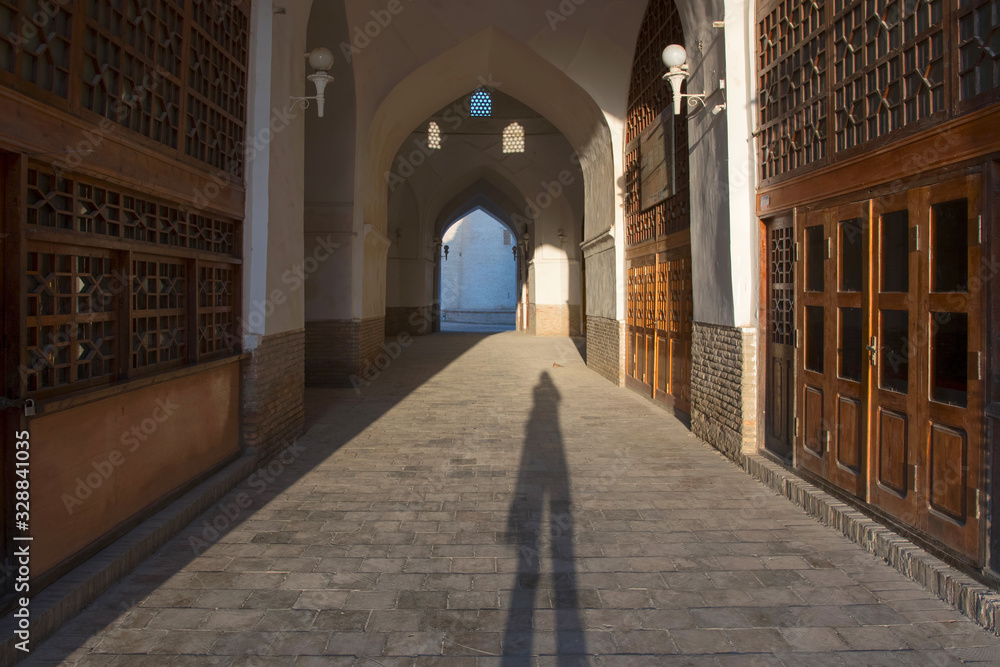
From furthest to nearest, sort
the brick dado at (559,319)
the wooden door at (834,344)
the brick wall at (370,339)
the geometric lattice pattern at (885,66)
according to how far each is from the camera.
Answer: the brick dado at (559,319), the brick wall at (370,339), the wooden door at (834,344), the geometric lattice pattern at (885,66)

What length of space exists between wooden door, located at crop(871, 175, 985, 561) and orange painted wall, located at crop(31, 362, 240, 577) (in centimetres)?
404

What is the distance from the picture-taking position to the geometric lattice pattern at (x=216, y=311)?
4.63 meters

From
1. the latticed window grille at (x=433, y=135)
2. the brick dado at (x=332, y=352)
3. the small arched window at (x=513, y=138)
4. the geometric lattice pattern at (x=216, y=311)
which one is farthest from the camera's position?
the small arched window at (x=513, y=138)

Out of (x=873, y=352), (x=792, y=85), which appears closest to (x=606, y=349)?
(x=792, y=85)

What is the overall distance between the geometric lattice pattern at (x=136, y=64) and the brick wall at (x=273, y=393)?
1862 mm

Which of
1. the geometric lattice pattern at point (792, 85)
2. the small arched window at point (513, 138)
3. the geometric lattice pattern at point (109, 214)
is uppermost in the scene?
the small arched window at point (513, 138)

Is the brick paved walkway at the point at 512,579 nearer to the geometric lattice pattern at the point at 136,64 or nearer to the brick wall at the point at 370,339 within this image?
the geometric lattice pattern at the point at 136,64

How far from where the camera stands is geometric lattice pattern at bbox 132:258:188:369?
3.80 m

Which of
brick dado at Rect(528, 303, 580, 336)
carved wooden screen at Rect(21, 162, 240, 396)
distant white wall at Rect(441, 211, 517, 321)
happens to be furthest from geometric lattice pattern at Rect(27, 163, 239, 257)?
distant white wall at Rect(441, 211, 517, 321)

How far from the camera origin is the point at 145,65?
12.5 feet

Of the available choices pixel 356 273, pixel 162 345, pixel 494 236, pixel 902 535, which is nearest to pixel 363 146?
pixel 356 273

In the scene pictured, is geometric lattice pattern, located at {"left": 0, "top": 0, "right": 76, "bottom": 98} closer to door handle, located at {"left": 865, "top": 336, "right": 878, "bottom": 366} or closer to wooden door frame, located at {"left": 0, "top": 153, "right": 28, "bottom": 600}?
wooden door frame, located at {"left": 0, "top": 153, "right": 28, "bottom": 600}

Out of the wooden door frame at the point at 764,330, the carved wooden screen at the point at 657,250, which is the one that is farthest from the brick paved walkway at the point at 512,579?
the carved wooden screen at the point at 657,250

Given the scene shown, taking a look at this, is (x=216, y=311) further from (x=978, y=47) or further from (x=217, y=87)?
(x=978, y=47)
